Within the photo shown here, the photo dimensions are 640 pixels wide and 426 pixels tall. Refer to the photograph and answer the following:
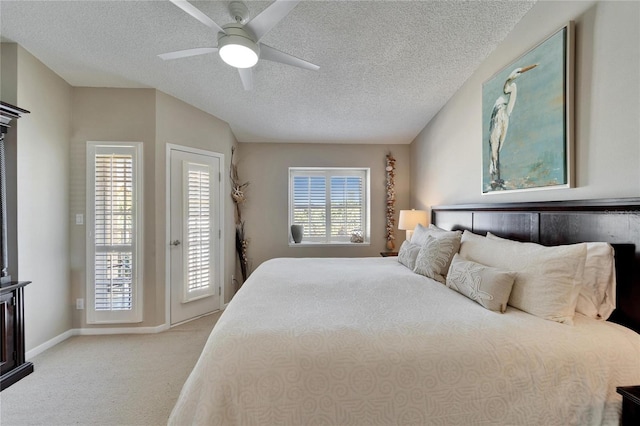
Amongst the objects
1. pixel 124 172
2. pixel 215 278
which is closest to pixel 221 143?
pixel 124 172

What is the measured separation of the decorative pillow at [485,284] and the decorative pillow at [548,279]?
76 mm

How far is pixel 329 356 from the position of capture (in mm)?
1050

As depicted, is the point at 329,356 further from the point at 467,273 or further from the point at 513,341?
the point at 467,273

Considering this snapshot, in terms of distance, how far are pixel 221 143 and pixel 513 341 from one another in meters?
3.63

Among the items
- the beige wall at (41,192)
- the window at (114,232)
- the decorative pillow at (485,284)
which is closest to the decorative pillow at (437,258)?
the decorative pillow at (485,284)

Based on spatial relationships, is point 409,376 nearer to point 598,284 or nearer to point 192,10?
point 598,284

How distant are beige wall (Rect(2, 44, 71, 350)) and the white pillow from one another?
4.09 meters

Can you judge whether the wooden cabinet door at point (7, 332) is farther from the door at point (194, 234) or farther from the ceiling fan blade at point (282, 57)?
the ceiling fan blade at point (282, 57)

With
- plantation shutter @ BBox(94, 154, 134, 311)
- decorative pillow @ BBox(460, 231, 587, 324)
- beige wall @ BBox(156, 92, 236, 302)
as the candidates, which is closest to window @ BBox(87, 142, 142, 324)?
plantation shutter @ BBox(94, 154, 134, 311)

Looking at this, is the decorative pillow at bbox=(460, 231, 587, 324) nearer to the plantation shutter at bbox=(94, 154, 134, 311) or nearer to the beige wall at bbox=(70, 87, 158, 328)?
the beige wall at bbox=(70, 87, 158, 328)

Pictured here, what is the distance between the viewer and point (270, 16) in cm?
148

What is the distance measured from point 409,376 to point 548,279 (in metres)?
0.92

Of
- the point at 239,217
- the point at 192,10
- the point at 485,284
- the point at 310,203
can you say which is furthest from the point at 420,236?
the point at 239,217

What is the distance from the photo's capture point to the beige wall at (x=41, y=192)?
2.23m
